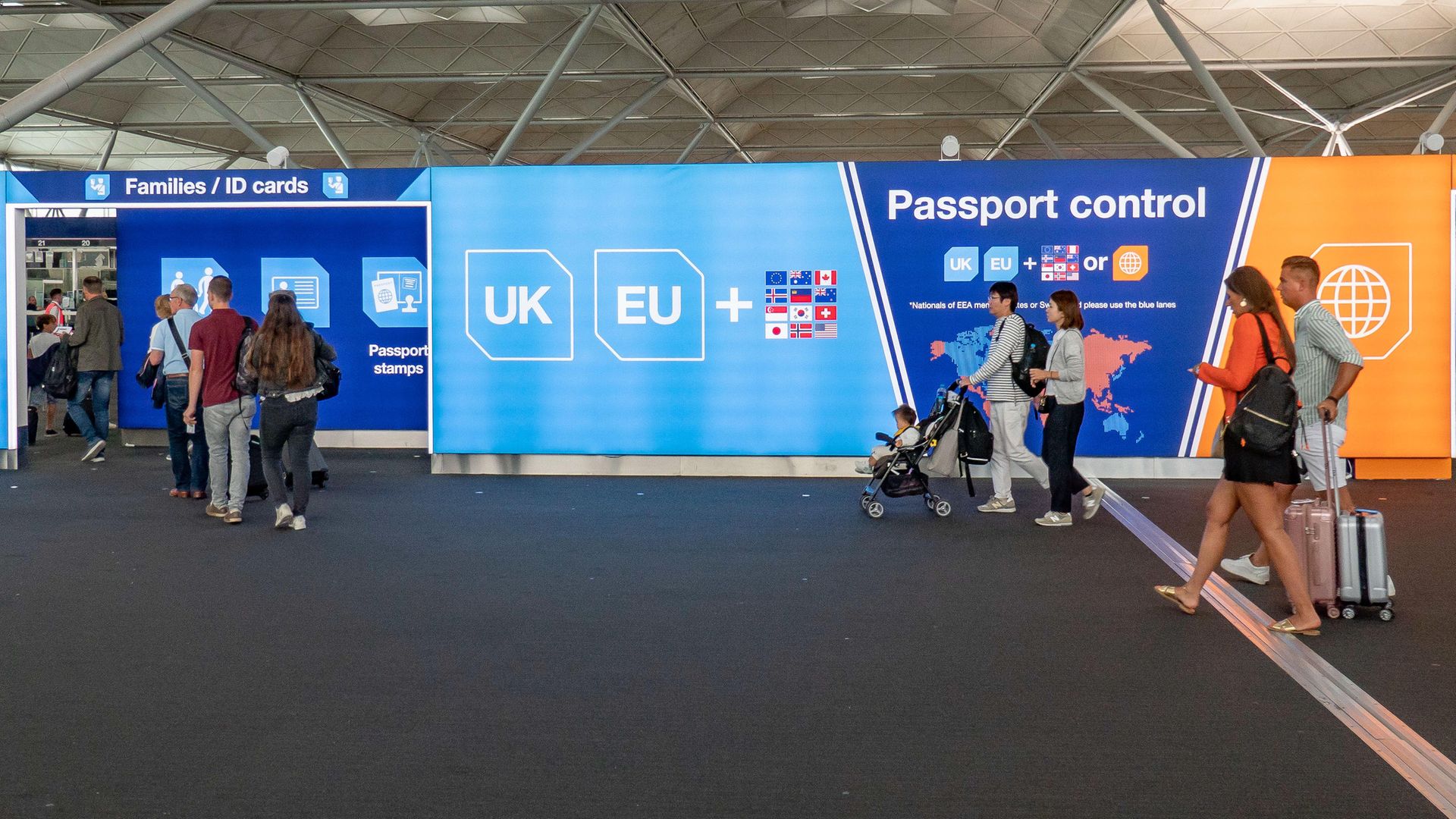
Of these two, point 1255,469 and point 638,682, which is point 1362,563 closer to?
point 1255,469

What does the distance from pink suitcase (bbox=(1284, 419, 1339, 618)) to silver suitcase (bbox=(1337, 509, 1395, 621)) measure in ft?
0.13

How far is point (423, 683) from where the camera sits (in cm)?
436

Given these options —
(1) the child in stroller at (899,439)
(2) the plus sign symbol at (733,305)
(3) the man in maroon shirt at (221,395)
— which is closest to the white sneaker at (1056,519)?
(1) the child in stroller at (899,439)

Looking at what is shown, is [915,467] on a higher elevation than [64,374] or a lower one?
lower

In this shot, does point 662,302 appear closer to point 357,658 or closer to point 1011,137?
point 357,658

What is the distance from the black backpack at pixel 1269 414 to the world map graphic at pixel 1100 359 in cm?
526

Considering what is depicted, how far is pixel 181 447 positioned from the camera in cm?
934

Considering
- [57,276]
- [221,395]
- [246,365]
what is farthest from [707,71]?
[246,365]

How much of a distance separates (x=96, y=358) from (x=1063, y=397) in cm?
879

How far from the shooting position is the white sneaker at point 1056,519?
796 centimetres

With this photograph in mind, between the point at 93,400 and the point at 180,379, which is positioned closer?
the point at 180,379

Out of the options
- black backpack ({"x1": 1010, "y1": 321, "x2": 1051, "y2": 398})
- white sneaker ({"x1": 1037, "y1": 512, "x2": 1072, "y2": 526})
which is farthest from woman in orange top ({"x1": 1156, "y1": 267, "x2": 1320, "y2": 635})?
black backpack ({"x1": 1010, "y1": 321, "x2": 1051, "y2": 398})

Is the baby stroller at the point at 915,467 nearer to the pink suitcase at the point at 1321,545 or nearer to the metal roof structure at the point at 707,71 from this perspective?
the pink suitcase at the point at 1321,545

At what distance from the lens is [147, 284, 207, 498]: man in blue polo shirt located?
29.9ft
